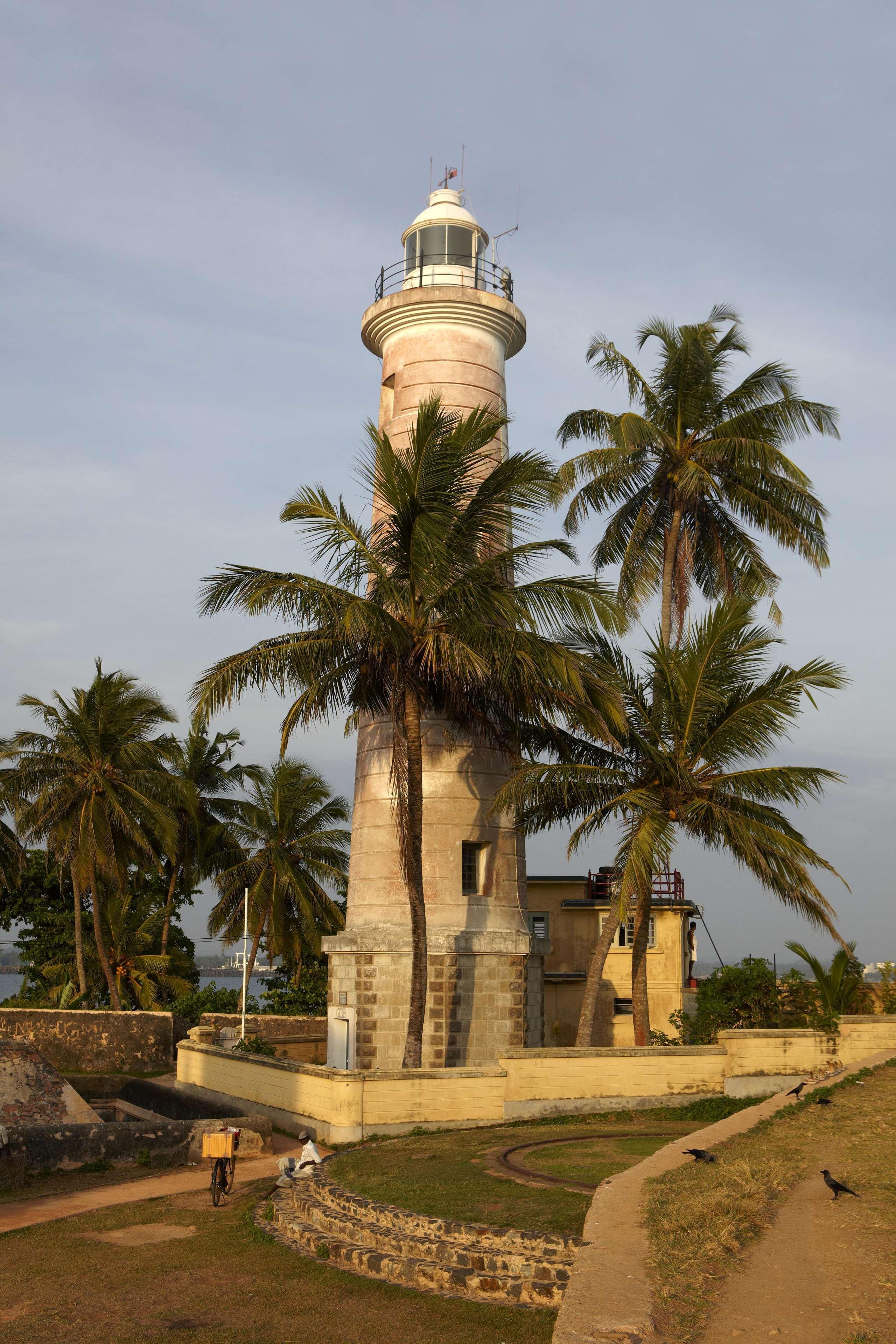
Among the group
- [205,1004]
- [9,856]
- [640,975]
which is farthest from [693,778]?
[9,856]

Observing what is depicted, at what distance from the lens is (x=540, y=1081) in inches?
760

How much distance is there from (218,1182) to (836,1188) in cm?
821

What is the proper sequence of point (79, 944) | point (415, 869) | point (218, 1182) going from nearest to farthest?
point (218, 1182), point (415, 869), point (79, 944)

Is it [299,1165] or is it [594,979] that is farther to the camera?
[594,979]

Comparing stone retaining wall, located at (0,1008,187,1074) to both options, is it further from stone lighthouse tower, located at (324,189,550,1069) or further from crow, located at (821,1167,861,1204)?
crow, located at (821,1167,861,1204)

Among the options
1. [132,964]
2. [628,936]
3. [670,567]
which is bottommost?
[132,964]

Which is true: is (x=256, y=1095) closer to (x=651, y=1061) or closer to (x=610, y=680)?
(x=651, y=1061)

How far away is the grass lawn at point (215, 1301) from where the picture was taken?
9766mm

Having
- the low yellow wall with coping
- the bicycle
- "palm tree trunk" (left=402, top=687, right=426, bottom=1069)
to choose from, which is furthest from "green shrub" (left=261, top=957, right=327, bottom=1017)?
the bicycle

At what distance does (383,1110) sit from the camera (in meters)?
18.0

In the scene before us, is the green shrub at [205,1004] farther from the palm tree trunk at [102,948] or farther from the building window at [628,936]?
the building window at [628,936]

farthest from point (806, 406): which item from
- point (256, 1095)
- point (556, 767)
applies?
point (256, 1095)

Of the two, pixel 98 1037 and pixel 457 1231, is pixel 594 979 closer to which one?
pixel 457 1231

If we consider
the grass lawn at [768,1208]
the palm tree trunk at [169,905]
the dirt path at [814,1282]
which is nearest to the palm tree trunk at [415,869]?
the grass lawn at [768,1208]
